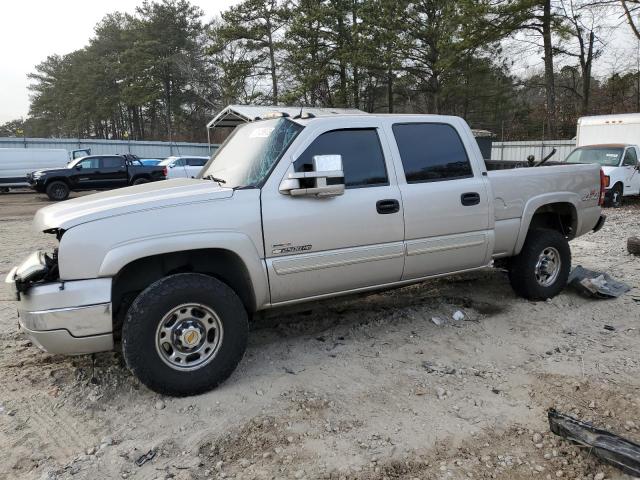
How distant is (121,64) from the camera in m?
41.2

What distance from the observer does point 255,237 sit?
3520mm

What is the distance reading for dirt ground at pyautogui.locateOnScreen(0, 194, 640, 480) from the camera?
9.11 ft

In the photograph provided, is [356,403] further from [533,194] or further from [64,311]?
[533,194]

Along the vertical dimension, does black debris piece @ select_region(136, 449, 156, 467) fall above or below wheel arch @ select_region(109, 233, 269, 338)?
below

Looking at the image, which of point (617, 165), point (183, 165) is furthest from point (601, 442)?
point (183, 165)

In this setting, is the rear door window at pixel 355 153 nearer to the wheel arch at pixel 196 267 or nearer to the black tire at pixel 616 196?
the wheel arch at pixel 196 267

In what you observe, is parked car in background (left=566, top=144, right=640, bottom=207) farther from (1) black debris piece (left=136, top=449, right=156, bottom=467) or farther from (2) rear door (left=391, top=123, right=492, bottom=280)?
(1) black debris piece (left=136, top=449, right=156, bottom=467)

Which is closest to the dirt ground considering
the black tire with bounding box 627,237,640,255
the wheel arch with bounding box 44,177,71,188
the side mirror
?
the side mirror

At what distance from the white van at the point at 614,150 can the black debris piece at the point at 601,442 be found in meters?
11.2

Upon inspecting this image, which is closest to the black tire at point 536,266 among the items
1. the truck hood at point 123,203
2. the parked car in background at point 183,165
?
the truck hood at point 123,203

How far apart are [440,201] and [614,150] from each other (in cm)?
1272

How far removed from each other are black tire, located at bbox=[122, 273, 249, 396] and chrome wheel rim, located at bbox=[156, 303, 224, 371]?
13 millimetres

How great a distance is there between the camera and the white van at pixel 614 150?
1388 centimetres

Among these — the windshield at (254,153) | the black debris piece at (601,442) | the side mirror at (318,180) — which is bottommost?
the black debris piece at (601,442)
